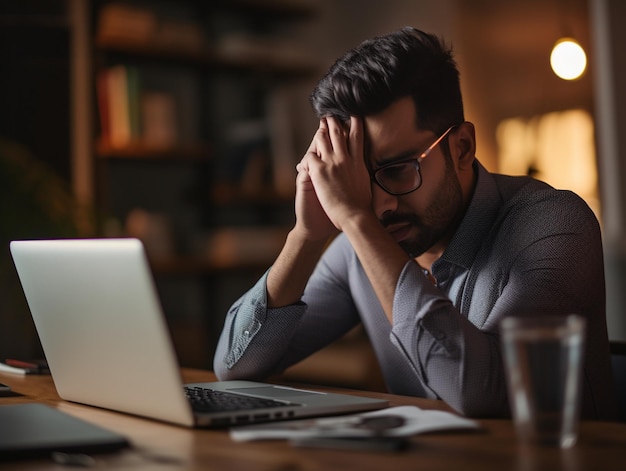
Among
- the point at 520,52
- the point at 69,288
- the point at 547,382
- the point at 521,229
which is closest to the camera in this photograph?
the point at 547,382

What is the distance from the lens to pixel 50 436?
0.99 meters

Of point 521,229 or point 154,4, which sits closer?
point 521,229

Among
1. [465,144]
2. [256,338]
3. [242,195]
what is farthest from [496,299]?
[242,195]

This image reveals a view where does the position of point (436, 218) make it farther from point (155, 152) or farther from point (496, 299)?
point (155, 152)

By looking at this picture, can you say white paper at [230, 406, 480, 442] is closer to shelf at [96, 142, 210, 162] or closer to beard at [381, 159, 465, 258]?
beard at [381, 159, 465, 258]

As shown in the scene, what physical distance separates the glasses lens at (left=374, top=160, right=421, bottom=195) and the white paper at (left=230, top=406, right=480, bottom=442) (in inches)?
20.6

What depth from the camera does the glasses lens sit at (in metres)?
1.53

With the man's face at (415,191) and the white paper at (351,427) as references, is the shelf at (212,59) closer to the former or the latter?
the man's face at (415,191)

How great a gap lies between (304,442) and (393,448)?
0.33ft

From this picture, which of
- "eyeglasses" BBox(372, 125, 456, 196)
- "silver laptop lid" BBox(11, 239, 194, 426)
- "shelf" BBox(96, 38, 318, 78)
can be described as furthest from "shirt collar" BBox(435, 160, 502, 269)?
"shelf" BBox(96, 38, 318, 78)

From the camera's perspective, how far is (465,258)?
155 centimetres

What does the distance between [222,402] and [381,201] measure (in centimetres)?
51

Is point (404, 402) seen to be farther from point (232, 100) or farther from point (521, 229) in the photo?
point (232, 100)

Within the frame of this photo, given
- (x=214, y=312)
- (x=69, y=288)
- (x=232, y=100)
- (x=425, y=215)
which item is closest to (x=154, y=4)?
(x=232, y=100)
